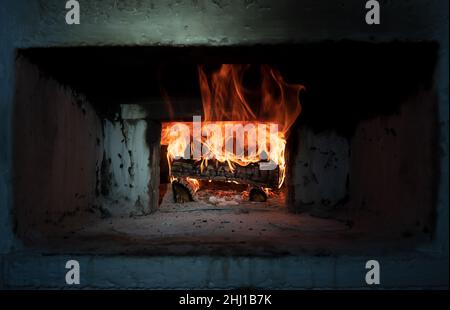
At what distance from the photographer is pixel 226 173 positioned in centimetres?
400

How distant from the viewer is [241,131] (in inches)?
150

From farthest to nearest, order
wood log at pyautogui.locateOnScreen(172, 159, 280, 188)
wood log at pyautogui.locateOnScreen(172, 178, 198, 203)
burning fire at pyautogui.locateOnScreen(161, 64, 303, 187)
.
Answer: wood log at pyautogui.locateOnScreen(172, 159, 280, 188)
wood log at pyautogui.locateOnScreen(172, 178, 198, 203)
burning fire at pyautogui.locateOnScreen(161, 64, 303, 187)

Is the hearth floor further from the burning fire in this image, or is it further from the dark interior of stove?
the burning fire

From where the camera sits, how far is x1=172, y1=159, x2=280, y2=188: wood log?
3.84 m

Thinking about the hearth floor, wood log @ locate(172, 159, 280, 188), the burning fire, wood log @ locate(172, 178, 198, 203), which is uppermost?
the burning fire

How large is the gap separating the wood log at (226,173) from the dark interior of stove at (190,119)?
0.49 meters

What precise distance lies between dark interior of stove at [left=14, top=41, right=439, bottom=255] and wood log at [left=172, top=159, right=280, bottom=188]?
19.3 inches

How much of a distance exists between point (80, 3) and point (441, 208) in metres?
2.11

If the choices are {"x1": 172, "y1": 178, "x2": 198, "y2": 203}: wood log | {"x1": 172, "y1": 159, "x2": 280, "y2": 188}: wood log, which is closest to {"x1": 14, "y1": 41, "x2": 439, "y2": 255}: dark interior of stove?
{"x1": 172, "y1": 178, "x2": 198, "y2": 203}: wood log

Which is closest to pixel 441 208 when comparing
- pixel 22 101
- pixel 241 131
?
pixel 22 101

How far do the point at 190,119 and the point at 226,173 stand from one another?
127cm

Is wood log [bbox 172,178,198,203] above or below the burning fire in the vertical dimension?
below

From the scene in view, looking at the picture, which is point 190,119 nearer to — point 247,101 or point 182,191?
point 247,101
